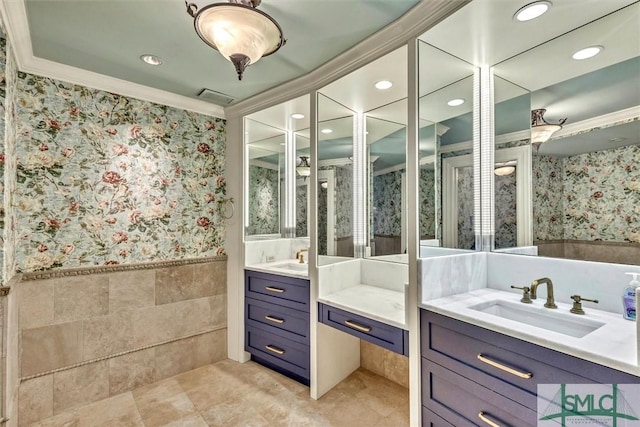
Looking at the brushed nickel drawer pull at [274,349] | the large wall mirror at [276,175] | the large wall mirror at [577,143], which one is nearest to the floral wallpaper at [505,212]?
the large wall mirror at [577,143]

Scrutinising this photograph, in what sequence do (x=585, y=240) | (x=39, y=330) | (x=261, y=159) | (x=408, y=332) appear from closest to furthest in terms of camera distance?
(x=585, y=240) < (x=408, y=332) < (x=39, y=330) < (x=261, y=159)

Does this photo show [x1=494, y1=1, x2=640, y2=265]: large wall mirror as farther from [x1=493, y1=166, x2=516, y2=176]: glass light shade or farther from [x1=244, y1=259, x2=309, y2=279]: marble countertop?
[x1=244, y1=259, x2=309, y2=279]: marble countertop

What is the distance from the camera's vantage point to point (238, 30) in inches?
52.3

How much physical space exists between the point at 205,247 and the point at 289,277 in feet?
3.28

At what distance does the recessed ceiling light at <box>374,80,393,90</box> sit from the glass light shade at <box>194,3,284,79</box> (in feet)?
2.94

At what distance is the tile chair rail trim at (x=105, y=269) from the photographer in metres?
2.08

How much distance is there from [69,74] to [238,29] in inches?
67.5

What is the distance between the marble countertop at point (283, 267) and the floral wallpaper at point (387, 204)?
779mm

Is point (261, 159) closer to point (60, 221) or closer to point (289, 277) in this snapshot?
point (289, 277)

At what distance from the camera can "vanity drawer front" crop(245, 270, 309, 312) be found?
2395 millimetres

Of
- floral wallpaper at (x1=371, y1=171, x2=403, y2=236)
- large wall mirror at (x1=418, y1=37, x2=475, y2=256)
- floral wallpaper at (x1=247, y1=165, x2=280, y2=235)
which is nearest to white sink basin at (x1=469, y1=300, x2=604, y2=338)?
large wall mirror at (x1=418, y1=37, x2=475, y2=256)

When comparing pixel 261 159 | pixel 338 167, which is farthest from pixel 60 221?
pixel 338 167

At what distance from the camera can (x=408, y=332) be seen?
165cm

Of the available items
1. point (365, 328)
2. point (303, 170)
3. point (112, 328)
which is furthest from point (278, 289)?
point (112, 328)
